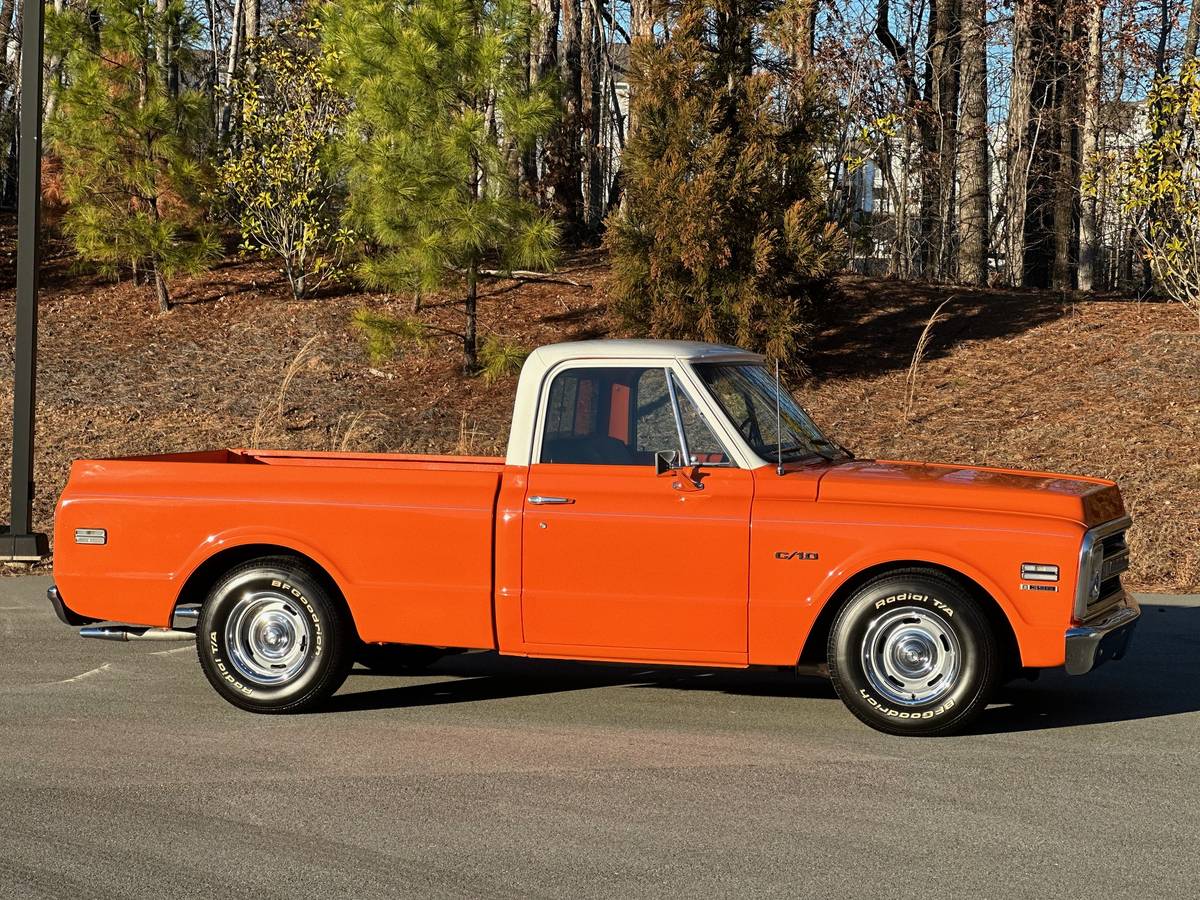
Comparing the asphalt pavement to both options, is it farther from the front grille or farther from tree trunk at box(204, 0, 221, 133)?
tree trunk at box(204, 0, 221, 133)

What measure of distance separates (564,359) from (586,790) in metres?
2.37

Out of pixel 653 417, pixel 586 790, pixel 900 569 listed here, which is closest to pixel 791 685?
pixel 900 569

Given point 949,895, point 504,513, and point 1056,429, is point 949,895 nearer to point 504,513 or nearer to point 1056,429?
point 504,513

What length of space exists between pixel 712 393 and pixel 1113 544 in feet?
7.03

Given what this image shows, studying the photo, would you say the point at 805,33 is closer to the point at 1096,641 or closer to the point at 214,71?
the point at 214,71

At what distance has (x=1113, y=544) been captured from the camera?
7.82 m

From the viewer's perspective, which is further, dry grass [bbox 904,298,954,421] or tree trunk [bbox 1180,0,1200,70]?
tree trunk [bbox 1180,0,1200,70]

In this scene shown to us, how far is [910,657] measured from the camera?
7363mm

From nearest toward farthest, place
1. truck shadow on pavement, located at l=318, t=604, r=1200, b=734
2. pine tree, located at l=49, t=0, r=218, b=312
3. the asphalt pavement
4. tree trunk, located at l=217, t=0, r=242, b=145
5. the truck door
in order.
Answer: the asphalt pavement
the truck door
truck shadow on pavement, located at l=318, t=604, r=1200, b=734
pine tree, located at l=49, t=0, r=218, b=312
tree trunk, located at l=217, t=0, r=242, b=145

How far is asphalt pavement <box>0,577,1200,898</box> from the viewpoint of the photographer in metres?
5.49

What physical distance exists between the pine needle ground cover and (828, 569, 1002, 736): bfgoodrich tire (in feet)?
17.6

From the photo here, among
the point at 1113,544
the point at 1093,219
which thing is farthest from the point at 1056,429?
the point at 1093,219

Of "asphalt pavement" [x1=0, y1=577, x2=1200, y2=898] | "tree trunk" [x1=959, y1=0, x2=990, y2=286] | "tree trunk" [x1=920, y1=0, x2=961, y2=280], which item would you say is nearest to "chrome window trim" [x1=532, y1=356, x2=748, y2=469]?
"asphalt pavement" [x1=0, y1=577, x2=1200, y2=898]

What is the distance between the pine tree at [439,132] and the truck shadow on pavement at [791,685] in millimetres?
9655
